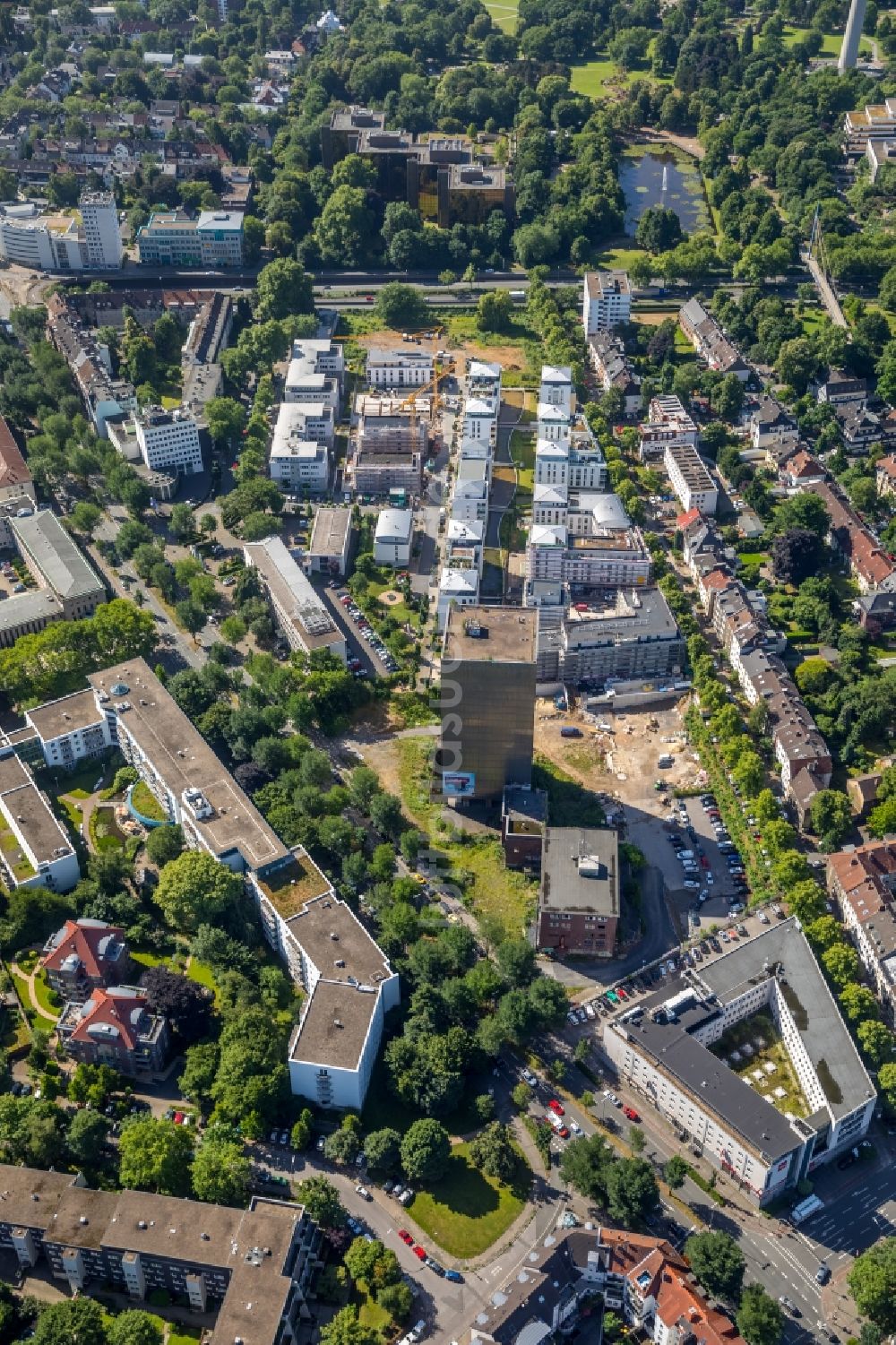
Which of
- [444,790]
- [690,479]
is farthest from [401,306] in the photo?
[444,790]

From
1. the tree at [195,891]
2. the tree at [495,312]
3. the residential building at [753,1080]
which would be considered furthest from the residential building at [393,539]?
the residential building at [753,1080]

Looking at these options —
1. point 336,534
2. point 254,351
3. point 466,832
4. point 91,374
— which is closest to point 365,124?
point 254,351

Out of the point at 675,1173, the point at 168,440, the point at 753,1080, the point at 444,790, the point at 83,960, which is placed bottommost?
the point at 753,1080

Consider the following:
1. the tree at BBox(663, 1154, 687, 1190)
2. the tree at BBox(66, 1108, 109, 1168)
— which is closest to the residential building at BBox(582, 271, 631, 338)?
the tree at BBox(663, 1154, 687, 1190)

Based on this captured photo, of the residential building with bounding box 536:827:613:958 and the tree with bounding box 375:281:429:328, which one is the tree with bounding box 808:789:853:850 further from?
the tree with bounding box 375:281:429:328

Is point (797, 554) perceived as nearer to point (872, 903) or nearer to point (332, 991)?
point (872, 903)

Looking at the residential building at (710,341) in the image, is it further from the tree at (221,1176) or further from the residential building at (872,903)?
the tree at (221,1176)
